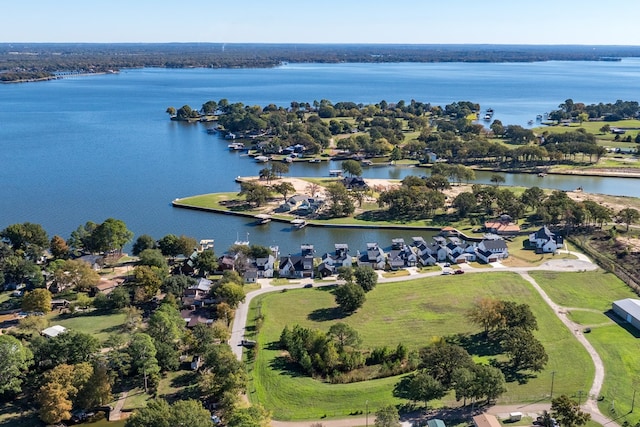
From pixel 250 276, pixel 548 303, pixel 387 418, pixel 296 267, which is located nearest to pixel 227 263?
pixel 250 276

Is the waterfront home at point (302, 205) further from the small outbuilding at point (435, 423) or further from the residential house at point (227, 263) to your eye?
the small outbuilding at point (435, 423)

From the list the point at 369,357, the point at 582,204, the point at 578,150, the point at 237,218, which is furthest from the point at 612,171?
the point at 369,357

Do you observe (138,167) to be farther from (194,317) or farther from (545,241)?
(545,241)

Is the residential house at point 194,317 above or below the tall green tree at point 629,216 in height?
below

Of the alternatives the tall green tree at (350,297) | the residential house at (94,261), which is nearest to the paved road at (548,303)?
the tall green tree at (350,297)

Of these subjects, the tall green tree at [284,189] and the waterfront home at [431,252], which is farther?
the tall green tree at [284,189]

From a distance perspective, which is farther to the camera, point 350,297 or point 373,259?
point 373,259

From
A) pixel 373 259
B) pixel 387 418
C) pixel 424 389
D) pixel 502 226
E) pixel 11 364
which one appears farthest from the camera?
pixel 502 226
